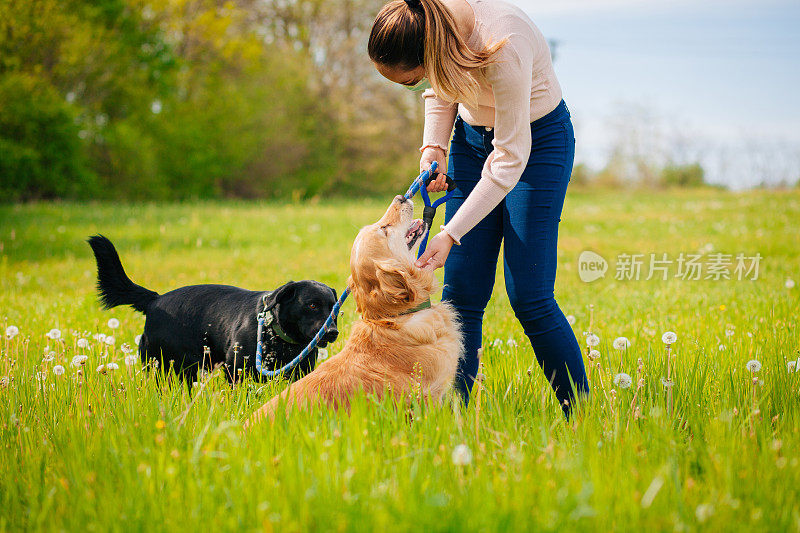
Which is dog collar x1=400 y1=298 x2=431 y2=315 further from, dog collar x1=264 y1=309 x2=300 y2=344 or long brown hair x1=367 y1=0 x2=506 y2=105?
dog collar x1=264 y1=309 x2=300 y2=344

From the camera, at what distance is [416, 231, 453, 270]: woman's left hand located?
3127 mm

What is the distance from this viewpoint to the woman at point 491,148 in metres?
2.90

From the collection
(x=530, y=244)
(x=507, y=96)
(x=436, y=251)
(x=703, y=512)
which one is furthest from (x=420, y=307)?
(x=703, y=512)

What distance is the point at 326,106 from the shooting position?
95.1ft

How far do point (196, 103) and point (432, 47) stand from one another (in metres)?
25.3

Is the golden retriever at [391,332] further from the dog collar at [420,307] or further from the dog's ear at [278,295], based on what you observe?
the dog's ear at [278,295]

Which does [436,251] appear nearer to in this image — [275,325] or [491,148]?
[491,148]

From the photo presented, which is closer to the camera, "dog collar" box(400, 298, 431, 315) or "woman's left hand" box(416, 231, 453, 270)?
"woman's left hand" box(416, 231, 453, 270)

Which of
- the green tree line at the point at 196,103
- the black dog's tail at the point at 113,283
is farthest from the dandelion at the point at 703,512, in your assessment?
the green tree line at the point at 196,103

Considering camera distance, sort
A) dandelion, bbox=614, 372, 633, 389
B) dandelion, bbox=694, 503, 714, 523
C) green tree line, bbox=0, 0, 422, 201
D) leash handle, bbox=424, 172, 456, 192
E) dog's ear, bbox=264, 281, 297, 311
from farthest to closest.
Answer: green tree line, bbox=0, 0, 422, 201 → dog's ear, bbox=264, 281, 297, 311 → leash handle, bbox=424, 172, 456, 192 → dandelion, bbox=614, 372, 633, 389 → dandelion, bbox=694, 503, 714, 523

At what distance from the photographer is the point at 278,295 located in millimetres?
4160

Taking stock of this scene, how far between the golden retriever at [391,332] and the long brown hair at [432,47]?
0.71 m

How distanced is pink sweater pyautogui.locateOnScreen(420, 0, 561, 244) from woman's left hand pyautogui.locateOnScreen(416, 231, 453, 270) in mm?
45

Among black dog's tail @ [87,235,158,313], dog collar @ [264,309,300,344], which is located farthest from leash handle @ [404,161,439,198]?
black dog's tail @ [87,235,158,313]
